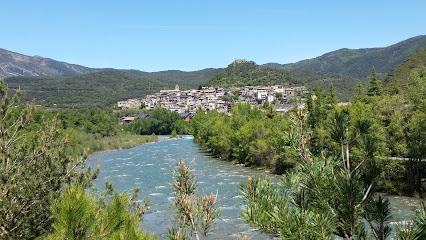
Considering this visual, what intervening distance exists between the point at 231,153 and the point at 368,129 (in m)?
42.6

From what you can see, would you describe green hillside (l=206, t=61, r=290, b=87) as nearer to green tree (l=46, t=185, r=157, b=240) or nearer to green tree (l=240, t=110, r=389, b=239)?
green tree (l=240, t=110, r=389, b=239)

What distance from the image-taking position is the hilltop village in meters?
139

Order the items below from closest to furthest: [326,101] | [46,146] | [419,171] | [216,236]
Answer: [46,146]
[216,236]
[419,171]
[326,101]

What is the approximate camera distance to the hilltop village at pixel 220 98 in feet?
456

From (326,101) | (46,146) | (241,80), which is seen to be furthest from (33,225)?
Answer: (241,80)

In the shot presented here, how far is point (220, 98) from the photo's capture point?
5979 inches

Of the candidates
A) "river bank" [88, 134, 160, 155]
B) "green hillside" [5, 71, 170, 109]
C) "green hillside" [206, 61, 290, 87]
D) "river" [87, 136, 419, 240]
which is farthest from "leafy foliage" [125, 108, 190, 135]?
"green hillside" [206, 61, 290, 87]

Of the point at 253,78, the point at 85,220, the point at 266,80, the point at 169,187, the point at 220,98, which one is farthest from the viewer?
the point at 253,78

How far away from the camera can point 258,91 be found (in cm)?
14825

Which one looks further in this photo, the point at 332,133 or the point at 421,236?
the point at 332,133

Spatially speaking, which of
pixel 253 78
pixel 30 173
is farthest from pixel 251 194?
pixel 253 78

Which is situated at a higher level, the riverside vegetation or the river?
the riverside vegetation

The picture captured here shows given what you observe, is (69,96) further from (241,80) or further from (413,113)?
(413,113)

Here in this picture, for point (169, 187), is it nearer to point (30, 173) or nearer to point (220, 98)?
point (30, 173)
